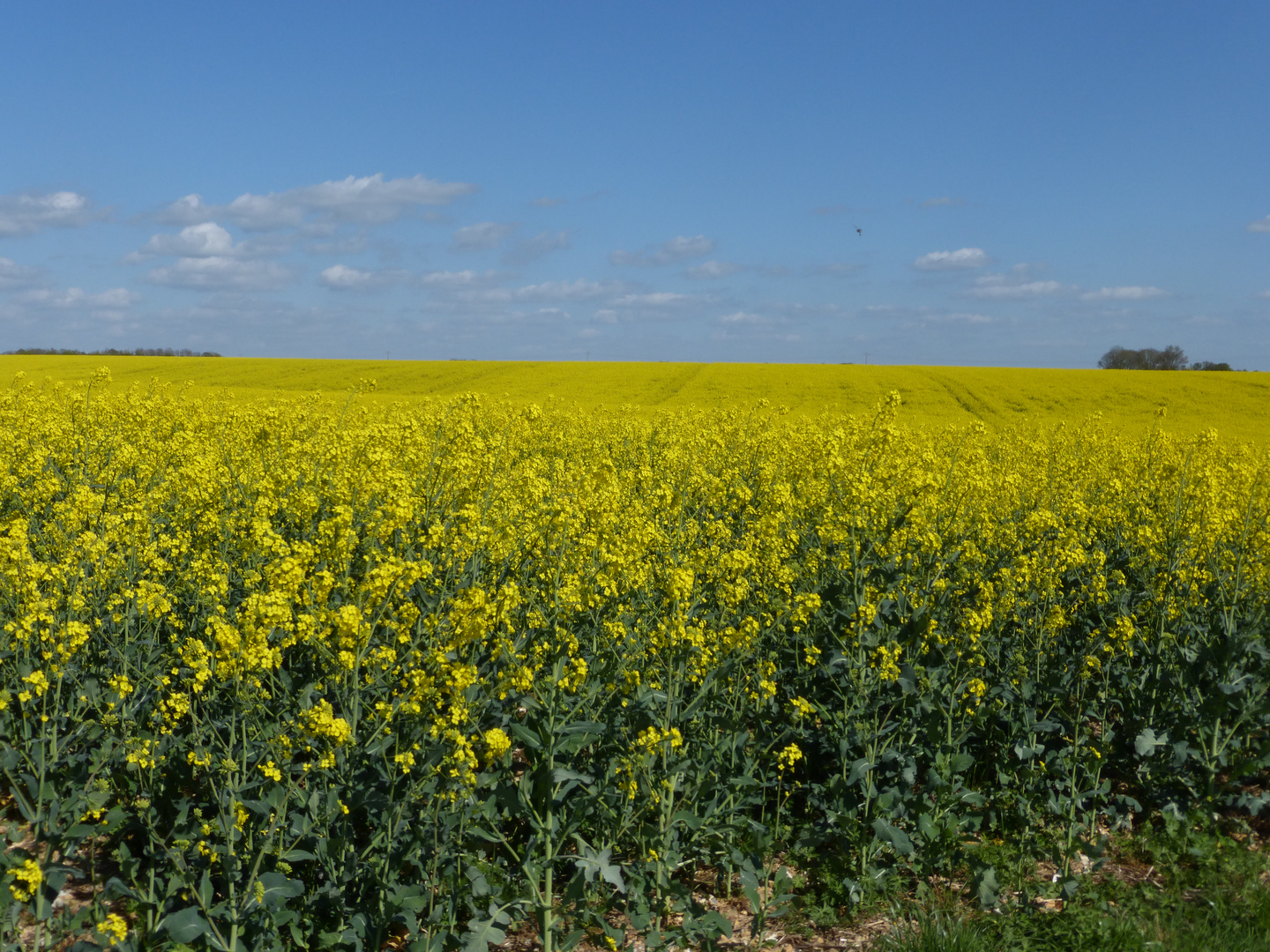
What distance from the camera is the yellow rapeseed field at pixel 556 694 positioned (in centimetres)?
361

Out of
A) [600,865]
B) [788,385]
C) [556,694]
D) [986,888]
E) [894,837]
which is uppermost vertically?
[788,385]

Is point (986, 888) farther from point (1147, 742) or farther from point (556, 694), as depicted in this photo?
point (556, 694)

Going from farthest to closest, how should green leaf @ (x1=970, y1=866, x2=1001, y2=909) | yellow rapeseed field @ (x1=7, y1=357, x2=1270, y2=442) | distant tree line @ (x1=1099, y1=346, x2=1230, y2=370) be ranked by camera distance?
distant tree line @ (x1=1099, y1=346, x2=1230, y2=370) < yellow rapeseed field @ (x1=7, y1=357, x2=1270, y2=442) < green leaf @ (x1=970, y1=866, x2=1001, y2=909)

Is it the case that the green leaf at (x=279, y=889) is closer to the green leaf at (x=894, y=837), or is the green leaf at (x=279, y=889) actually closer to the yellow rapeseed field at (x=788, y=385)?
the green leaf at (x=894, y=837)

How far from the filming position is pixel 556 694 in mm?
3889

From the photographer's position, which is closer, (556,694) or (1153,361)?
(556,694)

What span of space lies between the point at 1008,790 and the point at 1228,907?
1165 mm

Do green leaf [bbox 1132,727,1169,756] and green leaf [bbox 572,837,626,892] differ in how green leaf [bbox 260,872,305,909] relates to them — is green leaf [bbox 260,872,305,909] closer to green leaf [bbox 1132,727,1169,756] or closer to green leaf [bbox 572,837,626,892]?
green leaf [bbox 572,837,626,892]

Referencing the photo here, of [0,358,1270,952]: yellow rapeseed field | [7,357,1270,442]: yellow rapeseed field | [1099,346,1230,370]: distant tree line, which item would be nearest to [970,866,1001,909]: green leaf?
[0,358,1270,952]: yellow rapeseed field

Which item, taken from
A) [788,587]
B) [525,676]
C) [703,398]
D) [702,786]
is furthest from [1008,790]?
[703,398]

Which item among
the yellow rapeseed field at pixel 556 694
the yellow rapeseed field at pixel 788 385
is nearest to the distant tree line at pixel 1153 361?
the yellow rapeseed field at pixel 788 385

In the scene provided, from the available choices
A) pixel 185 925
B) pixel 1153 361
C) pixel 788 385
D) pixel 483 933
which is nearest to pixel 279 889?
pixel 185 925

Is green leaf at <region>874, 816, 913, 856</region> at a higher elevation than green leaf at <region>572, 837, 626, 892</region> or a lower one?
lower

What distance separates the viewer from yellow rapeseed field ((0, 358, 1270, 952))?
361 centimetres
